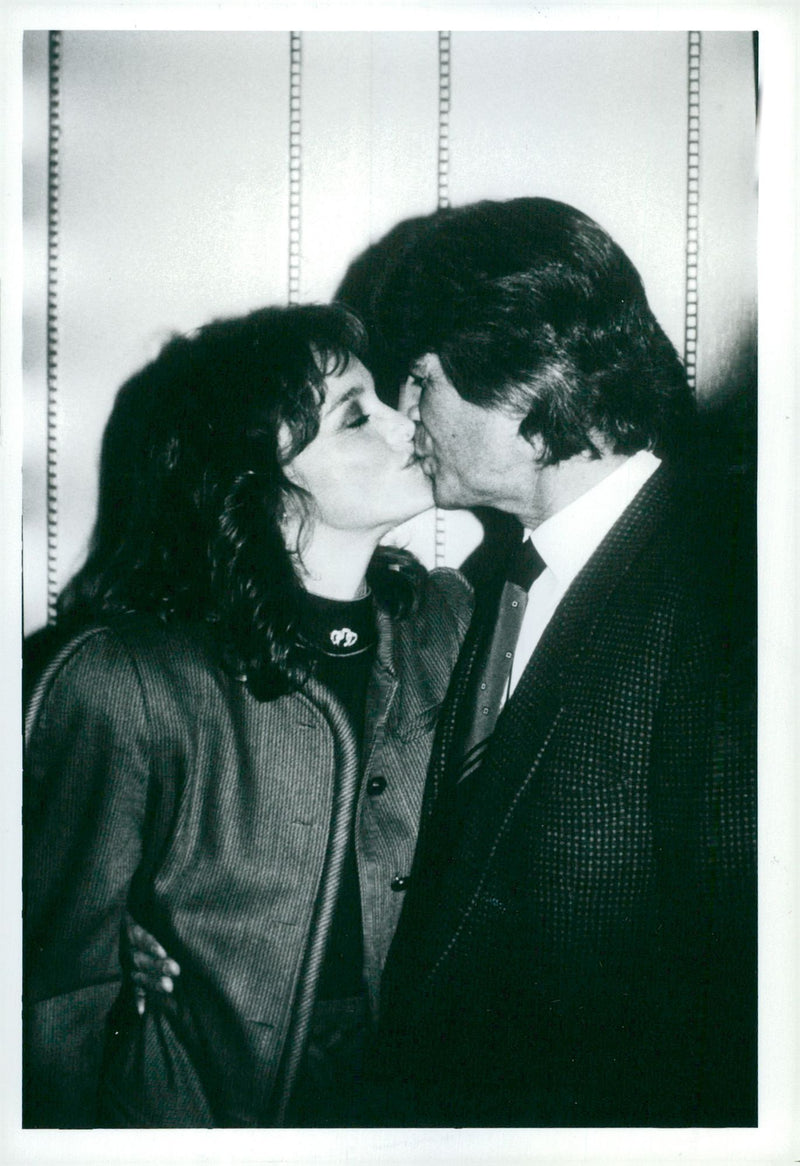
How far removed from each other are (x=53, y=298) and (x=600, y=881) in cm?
108

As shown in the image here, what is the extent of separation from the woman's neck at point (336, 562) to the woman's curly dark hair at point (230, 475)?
0.02 m

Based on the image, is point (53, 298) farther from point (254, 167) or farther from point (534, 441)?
point (534, 441)

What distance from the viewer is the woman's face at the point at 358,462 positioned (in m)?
1.37

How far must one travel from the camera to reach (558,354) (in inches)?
53.7

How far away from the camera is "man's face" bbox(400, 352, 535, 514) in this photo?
4.51 feet

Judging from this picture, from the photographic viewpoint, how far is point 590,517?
138 centimetres

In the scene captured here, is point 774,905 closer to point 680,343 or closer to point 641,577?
point 641,577

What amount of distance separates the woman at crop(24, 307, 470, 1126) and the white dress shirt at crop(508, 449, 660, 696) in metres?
0.14

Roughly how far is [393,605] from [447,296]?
0.42 metres

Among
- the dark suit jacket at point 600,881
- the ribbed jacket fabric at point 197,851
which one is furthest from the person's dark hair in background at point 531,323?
the ribbed jacket fabric at point 197,851

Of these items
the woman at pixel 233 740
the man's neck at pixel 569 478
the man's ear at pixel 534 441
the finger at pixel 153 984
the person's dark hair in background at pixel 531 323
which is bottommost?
the finger at pixel 153 984

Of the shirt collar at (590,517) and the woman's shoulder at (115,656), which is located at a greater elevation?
the shirt collar at (590,517)

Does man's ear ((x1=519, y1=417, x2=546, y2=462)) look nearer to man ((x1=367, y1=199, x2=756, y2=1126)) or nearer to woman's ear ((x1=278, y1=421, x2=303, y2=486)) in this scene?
man ((x1=367, y1=199, x2=756, y2=1126))

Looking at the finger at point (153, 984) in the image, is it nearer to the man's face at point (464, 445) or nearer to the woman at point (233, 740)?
the woman at point (233, 740)
